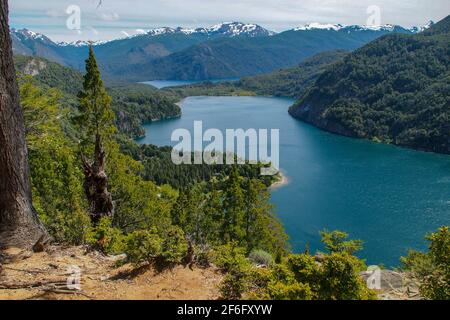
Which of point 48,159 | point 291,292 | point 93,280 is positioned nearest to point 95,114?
point 48,159

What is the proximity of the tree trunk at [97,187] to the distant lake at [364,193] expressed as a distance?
3530 cm

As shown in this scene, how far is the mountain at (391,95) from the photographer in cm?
11444

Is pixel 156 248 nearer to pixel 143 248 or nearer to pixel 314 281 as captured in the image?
pixel 143 248

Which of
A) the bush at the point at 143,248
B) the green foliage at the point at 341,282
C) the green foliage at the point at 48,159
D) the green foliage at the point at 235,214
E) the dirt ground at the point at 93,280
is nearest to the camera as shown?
the green foliage at the point at 341,282

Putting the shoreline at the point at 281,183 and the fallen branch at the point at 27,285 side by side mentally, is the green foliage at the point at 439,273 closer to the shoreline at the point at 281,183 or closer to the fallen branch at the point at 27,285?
the fallen branch at the point at 27,285

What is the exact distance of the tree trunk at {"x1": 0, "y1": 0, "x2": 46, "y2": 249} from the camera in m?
6.34

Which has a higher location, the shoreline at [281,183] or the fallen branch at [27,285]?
the fallen branch at [27,285]

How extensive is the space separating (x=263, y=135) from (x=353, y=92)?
218 ft

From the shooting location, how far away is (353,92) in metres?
158

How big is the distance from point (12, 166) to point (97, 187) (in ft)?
15.0

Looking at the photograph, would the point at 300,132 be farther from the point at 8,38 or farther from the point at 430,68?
the point at 8,38

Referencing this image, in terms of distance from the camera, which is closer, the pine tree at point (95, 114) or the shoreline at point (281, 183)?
the pine tree at point (95, 114)

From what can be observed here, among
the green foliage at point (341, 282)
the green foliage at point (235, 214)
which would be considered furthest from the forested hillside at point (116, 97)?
the green foliage at point (341, 282)
